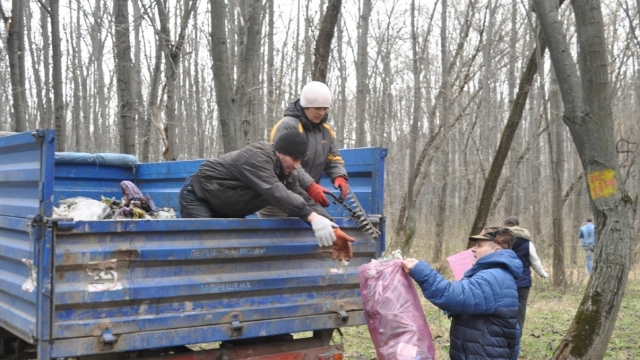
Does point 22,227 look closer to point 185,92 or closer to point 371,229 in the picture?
point 371,229

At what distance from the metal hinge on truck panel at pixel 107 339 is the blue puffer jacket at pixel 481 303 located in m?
1.71

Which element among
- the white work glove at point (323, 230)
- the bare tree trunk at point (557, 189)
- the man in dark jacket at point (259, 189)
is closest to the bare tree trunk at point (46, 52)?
the bare tree trunk at point (557, 189)

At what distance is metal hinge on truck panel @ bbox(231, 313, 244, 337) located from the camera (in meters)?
3.90

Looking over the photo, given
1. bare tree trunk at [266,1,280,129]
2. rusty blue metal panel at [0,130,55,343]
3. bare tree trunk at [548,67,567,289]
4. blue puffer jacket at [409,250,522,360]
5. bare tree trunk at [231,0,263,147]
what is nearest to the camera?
rusty blue metal panel at [0,130,55,343]

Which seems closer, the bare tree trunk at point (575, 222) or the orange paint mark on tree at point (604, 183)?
the orange paint mark on tree at point (604, 183)

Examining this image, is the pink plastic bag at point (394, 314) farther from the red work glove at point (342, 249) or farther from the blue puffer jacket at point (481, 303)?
the red work glove at point (342, 249)

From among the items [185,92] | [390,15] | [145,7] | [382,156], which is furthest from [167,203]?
[185,92]

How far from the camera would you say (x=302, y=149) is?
4.36 m

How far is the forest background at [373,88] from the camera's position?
33.6ft

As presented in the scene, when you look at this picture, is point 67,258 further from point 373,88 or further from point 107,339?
point 373,88

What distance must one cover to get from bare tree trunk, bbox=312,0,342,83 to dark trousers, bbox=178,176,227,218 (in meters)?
5.32

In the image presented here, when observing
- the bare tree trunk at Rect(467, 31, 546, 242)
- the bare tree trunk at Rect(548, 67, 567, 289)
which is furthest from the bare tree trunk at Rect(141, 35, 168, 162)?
the bare tree trunk at Rect(548, 67, 567, 289)

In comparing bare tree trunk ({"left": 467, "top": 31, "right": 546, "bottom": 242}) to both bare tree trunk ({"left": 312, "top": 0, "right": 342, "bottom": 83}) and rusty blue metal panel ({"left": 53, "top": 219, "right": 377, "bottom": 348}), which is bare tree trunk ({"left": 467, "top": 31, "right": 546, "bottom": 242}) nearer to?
bare tree trunk ({"left": 312, "top": 0, "right": 342, "bottom": 83})

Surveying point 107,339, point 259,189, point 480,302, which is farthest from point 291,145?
point 107,339
